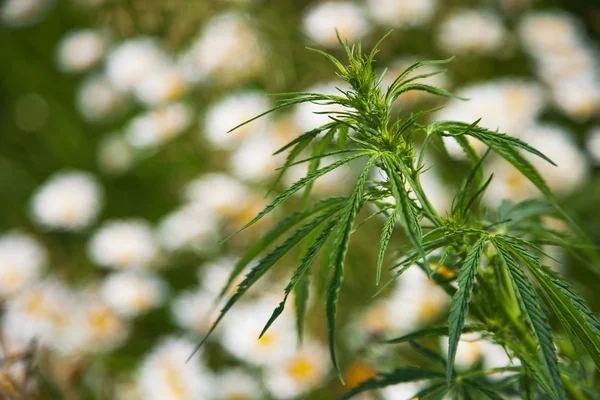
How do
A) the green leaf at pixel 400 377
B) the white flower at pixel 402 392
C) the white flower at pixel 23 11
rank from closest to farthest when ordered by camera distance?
the green leaf at pixel 400 377 < the white flower at pixel 402 392 < the white flower at pixel 23 11

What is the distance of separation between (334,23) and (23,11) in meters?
1.09

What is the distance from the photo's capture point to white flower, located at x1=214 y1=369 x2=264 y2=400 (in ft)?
3.03

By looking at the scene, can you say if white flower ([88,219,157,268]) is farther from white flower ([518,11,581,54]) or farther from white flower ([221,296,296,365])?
white flower ([518,11,581,54])

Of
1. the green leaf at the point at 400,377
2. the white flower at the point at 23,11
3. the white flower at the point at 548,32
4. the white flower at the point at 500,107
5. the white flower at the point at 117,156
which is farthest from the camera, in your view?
the white flower at the point at 23,11

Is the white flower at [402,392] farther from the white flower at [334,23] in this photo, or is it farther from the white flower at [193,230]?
the white flower at [334,23]

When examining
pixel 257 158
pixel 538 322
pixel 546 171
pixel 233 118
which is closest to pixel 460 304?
pixel 538 322

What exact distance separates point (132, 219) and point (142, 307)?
32 cm

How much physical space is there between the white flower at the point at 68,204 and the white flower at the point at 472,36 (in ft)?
2.71

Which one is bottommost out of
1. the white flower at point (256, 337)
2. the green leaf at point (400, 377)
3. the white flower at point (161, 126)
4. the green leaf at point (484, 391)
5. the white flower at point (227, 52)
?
the white flower at point (256, 337)

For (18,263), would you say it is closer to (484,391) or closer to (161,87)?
(161,87)

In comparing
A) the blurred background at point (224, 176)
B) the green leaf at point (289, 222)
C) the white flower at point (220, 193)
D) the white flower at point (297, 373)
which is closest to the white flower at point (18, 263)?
the blurred background at point (224, 176)

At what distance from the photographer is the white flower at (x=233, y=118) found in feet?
4.06

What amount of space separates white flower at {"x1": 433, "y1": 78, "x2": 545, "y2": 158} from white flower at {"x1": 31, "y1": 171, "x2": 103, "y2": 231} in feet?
2.50

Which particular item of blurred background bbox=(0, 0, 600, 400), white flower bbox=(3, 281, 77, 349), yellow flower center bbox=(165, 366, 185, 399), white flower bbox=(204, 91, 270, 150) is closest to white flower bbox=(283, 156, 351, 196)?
blurred background bbox=(0, 0, 600, 400)
